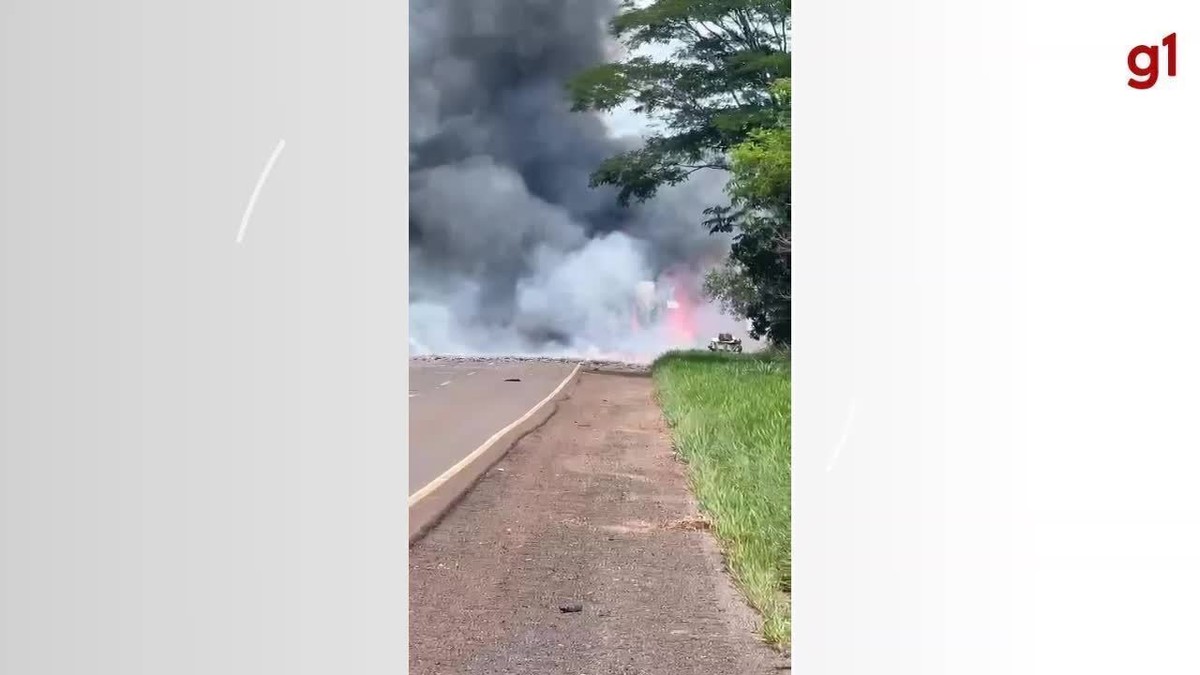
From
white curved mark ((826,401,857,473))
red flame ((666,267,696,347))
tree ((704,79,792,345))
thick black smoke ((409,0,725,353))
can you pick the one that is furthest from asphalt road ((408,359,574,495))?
white curved mark ((826,401,857,473))

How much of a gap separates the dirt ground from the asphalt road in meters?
0.10

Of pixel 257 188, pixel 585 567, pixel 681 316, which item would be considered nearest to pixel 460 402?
pixel 585 567

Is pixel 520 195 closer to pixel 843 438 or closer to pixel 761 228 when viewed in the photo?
pixel 761 228

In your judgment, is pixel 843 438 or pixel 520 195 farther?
pixel 520 195

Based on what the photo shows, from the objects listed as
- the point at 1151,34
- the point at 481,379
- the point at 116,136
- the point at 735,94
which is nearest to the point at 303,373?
the point at 481,379

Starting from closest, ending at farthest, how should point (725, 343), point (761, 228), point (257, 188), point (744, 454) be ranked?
point (257, 188)
point (725, 343)
point (761, 228)
point (744, 454)

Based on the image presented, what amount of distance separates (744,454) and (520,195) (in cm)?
87

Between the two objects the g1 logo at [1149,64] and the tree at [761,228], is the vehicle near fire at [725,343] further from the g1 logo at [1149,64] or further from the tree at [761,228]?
the g1 logo at [1149,64]

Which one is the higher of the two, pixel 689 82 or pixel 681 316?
pixel 689 82

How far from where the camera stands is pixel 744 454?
317 centimetres

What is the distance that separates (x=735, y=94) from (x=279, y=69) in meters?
1.07

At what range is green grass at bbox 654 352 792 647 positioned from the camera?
2879 mm

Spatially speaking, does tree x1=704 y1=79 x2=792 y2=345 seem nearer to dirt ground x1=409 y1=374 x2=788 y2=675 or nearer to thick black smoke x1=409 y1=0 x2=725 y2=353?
thick black smoke x1=409 y1=0 x2=725 y2=353

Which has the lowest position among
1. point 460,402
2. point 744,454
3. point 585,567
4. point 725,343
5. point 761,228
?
point 585,567
